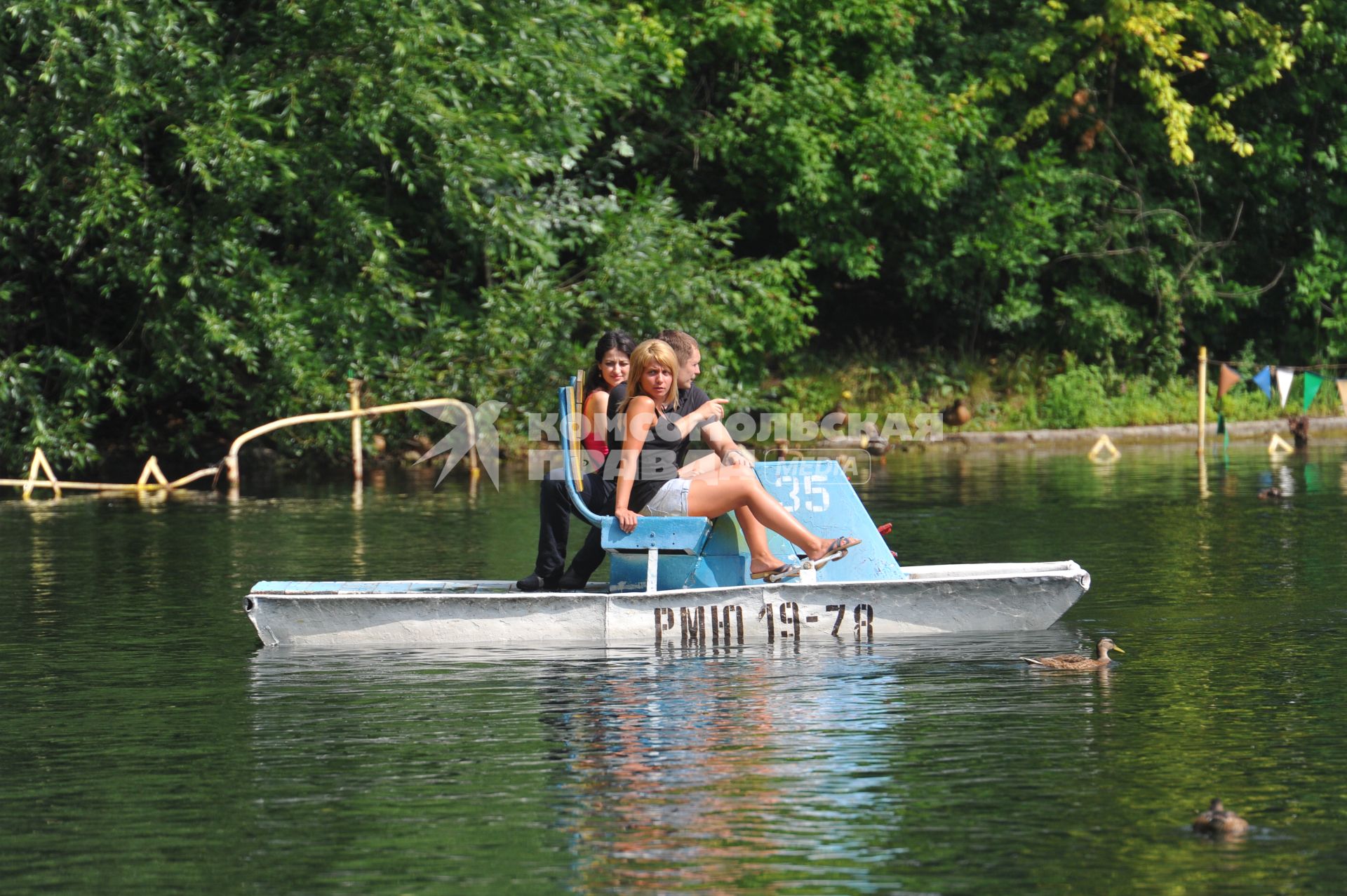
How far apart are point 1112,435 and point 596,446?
68.2 feet

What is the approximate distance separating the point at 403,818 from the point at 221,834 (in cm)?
66

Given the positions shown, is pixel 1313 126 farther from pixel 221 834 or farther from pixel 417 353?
pixel 221 834

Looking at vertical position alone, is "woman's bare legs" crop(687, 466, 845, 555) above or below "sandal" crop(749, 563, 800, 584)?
above

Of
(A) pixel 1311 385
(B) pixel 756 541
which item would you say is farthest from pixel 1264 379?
(B) pixel 756 541

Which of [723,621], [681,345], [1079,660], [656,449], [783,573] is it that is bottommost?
[1079,660]

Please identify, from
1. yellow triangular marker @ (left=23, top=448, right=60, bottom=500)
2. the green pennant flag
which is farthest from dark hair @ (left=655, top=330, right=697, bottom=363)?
the green pennant flag

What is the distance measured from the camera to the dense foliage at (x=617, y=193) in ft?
80.1

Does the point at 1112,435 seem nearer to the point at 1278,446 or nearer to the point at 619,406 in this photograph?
the point at 1278,446

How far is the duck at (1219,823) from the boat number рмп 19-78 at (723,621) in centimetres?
446

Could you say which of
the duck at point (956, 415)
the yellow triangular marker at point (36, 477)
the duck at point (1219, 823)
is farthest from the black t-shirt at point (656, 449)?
the duck at point (956, 415)

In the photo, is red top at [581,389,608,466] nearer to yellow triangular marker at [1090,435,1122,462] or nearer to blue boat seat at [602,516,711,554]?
blue boat seat at [602,516,711,554]

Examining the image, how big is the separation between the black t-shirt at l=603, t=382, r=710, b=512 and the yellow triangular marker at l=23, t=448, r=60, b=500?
1344cm

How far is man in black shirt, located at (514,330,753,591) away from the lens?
11.5 m

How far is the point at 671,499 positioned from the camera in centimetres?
Result: 1142
